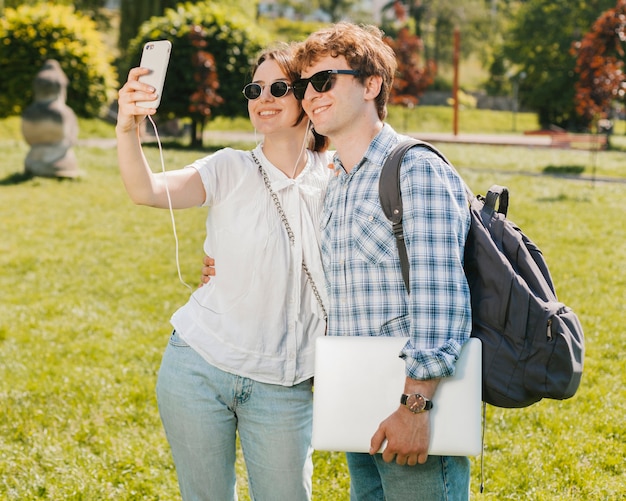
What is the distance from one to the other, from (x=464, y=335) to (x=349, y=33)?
98cm

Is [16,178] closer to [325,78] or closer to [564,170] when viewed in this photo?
[564,170]

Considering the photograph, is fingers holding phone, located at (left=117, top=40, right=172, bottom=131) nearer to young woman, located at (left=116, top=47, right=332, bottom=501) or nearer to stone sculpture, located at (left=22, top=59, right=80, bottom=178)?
young woman, located at (left=116, top=47, right=332, bottom=501)

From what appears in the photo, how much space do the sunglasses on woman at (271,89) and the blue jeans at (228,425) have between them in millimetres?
862

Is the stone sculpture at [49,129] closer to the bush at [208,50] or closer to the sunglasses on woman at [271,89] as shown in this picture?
the bush at [208,50]

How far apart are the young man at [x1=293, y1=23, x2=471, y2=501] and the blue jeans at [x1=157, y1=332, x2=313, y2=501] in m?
0.27

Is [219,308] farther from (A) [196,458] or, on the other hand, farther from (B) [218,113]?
(B) [218,113]

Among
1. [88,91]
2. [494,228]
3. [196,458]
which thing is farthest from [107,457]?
[88,91]

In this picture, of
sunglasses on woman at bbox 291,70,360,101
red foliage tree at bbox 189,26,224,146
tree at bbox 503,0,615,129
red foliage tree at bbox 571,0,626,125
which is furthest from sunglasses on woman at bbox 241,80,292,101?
tree at bbox 503,0,615,129

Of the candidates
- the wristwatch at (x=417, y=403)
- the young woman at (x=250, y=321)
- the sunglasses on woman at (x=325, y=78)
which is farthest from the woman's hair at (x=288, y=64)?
the wristwatch at (x=417, y=403)

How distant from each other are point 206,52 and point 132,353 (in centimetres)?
1377

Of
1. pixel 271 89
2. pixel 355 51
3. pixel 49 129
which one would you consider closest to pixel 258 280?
pixel 271 89

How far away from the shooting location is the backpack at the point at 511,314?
1967 millimetres

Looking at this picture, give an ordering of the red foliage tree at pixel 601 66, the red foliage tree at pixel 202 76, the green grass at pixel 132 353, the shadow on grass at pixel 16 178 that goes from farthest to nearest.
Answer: the red foliage tree at pixel 202 76 → the red foliage tree at pixel 601 66 → the shadow on grass at pixel 16 178 → the green grass at pixel 132 353

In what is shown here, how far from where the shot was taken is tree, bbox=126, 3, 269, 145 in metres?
18.3
